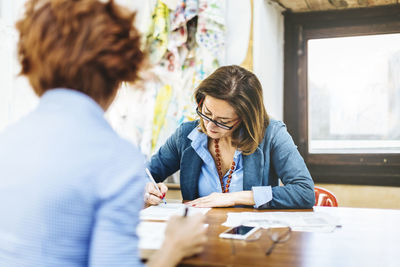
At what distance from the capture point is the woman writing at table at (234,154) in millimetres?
1842

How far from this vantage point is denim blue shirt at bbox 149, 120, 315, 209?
5.96 ft

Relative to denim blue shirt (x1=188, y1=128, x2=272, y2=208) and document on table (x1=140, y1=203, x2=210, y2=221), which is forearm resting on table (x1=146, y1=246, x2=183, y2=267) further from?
denim blue shirt (x1=188, y1=128, x2=272, y2=208)

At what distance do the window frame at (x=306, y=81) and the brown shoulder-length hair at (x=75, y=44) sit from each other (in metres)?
2.53

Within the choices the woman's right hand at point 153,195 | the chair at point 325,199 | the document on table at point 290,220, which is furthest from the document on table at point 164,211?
the chair at point 325,199

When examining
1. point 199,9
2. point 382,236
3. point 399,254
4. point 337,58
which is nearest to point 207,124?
point 382,236

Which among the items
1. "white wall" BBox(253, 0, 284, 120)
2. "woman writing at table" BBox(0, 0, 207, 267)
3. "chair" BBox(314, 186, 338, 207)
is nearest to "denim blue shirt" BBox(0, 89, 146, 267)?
"woman writing at table" BBox(0, 0, 207, 267)

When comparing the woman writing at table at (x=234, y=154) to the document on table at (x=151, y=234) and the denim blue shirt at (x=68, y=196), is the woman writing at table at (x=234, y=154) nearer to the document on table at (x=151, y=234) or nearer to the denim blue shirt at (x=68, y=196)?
the document on table at (x=151, y=234)

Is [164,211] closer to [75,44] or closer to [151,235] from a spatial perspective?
[151,235]

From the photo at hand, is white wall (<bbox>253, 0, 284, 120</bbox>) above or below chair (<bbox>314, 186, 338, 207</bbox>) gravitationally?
above

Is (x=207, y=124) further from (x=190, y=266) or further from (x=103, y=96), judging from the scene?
(x=103, y=96)

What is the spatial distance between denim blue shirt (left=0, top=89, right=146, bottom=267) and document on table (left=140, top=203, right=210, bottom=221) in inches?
32.7

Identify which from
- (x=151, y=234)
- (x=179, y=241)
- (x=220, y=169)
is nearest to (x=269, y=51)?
(x=220, y=169)

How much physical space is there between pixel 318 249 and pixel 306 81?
221cm

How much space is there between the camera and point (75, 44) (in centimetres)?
77
